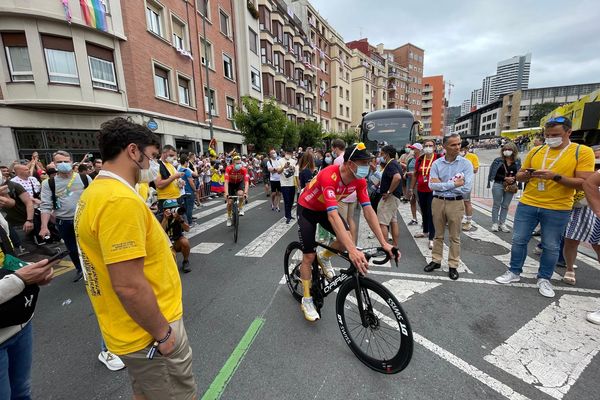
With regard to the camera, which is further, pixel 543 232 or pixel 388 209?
pixel 388 209

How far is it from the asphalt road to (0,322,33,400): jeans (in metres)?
0.67

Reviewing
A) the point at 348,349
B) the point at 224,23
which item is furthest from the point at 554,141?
the point at 224,23

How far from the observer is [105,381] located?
2.43m

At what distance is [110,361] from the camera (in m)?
2.61

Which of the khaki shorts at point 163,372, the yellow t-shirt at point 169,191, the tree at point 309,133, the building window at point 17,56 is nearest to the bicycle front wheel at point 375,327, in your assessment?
the khaki shorts at point 163,372

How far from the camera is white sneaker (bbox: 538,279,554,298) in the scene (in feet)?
11.8

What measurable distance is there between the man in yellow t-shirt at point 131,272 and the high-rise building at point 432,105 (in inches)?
3994

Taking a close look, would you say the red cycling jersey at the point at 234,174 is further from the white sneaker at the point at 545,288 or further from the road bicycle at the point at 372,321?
the white sneaker at the point at 545,288

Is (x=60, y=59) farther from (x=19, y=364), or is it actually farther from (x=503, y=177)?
(x=503, y=177)

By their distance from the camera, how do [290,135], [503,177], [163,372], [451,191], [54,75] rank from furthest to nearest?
[290,135], [54,75], [503,177], [451,191], [163,372]

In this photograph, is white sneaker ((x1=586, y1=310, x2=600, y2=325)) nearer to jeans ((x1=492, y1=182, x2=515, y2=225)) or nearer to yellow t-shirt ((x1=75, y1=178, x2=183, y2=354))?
jeans ((x1=492, y1=182, x2=515, y2=225))

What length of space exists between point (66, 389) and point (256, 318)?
5.92 ft

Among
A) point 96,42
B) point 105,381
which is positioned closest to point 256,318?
point 105,381

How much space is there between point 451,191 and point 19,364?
498 cm
